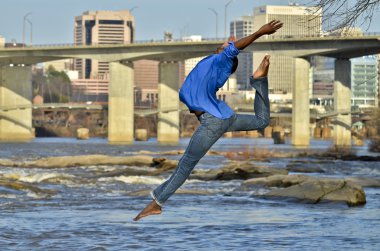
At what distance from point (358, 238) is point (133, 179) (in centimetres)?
2463

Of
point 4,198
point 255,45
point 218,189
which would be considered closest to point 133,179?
point 218,189

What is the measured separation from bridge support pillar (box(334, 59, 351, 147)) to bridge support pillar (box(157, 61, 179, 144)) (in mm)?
19745

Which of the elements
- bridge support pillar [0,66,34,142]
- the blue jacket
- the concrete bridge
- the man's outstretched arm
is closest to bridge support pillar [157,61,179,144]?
the concrete bridge

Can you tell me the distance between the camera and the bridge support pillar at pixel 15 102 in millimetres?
146875

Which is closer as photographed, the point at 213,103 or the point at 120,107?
the point at 213,103

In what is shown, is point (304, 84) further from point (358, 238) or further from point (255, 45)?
point (358, 238)

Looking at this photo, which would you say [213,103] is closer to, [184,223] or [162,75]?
[184,223]

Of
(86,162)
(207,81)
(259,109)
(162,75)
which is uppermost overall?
(162,75)

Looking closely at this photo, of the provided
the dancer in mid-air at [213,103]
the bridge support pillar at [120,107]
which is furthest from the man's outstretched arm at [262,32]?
the bridge support pillar at [120,107]

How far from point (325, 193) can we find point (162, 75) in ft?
364

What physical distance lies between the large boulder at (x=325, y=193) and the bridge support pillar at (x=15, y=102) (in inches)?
4526

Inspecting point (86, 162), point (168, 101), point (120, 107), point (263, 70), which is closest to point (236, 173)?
point (86, 162)

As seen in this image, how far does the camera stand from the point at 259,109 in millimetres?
12727

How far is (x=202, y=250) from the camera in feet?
63.2
